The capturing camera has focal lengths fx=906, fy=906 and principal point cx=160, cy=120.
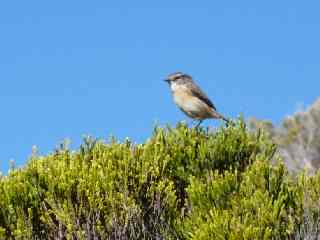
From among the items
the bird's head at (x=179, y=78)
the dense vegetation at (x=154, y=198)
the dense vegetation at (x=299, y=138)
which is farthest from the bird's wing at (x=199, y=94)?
the dense vegetation at (x=299, y=138)

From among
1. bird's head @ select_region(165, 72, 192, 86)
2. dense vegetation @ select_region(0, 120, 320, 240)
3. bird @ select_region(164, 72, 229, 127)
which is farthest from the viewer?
bird's head @ select_region(165, 72, 192, 86)

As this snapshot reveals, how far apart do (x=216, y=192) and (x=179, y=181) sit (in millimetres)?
1622

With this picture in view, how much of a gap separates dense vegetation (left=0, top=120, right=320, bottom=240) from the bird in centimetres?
311

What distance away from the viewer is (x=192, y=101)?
18.9 m

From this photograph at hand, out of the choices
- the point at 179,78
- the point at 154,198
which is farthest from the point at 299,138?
the point at 154,198

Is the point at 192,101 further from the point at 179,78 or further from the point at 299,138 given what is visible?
the point at 299,138

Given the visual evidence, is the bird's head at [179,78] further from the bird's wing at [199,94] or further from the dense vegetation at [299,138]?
the dense vegetation at [299,138]

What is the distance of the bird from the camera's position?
18.8 m

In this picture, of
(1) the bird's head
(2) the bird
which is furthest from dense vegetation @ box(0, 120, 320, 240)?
(1) the bird's head

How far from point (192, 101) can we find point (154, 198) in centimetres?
440

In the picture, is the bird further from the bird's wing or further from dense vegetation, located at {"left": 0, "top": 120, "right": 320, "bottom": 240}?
dense vegetation, located at {"left": 0, "top": 120, "right": 320, "bottom": 240}

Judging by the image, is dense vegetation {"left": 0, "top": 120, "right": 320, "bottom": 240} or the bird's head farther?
the bird's head

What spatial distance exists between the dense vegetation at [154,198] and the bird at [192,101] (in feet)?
10.2

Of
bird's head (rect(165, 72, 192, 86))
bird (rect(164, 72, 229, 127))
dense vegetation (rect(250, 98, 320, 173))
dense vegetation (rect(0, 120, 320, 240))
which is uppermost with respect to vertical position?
dense vegetation (rect(250, 98, 320, 173))
